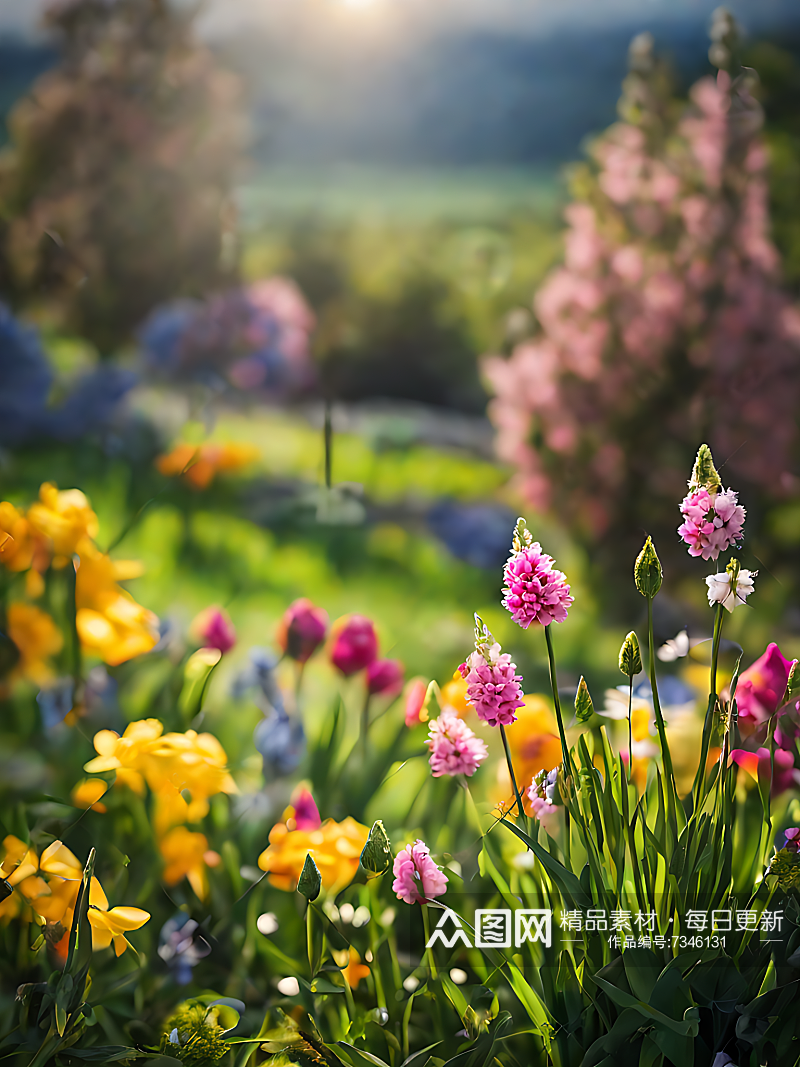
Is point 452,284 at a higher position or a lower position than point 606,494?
higher

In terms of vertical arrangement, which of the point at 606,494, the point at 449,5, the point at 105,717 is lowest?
the point at 606,494

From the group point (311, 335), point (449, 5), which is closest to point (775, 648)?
point (311, 335)

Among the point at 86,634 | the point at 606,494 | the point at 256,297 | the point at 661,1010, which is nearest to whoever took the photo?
the point at 661,1010

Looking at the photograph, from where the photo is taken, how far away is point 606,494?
1.64m

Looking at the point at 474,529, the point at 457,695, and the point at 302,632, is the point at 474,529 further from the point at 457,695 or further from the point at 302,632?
the point at 457,695

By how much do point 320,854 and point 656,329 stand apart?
1239 mm

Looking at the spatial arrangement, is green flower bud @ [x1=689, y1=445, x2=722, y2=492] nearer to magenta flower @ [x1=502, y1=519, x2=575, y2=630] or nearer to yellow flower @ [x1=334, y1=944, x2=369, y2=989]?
magenta flower @ [x1=502, y1=519, x2=575, y2=630]

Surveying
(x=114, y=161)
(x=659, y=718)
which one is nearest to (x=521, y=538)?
(x=659, y=718)

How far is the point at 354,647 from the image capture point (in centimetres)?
79

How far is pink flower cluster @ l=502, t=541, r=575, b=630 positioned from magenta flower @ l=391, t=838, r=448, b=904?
0.52ft

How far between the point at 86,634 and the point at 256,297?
1.66 m

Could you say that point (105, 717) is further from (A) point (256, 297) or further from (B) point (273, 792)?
(A) point (256, 297)

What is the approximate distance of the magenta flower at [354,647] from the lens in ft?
2.59

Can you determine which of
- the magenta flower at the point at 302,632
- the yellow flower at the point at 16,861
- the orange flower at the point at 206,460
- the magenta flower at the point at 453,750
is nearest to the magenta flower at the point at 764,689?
the magenta flower at the point at 453,750
